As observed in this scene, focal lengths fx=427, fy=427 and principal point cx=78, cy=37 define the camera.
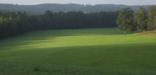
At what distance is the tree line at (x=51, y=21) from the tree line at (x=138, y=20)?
2729 centimetres

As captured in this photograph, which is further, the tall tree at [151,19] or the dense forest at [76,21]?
the tall tree at [151,19]

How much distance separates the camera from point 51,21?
14350 centimetres

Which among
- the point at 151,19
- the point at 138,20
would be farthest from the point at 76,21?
the point at 151,19

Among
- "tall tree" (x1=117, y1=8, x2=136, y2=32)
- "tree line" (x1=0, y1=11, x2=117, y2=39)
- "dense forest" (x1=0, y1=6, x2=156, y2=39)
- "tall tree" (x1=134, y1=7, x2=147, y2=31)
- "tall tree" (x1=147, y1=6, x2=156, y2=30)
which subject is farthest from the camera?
"tall tree" (x1=117, y1=8, x2=136, y2=32)

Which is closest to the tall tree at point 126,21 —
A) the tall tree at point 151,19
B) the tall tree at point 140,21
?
the tall tree at point 140,21

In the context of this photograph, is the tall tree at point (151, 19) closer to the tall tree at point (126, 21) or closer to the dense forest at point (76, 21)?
the dense forest at point (76, 21)

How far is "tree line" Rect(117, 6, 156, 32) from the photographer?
118812 millimetres

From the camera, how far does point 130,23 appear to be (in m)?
124

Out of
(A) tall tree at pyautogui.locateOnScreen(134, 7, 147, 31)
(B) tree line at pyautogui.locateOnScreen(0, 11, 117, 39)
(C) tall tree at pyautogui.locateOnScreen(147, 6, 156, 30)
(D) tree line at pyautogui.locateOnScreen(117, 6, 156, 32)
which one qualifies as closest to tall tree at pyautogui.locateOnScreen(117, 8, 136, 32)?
(D) tree line at pyautogui.locateOnScreen(117, 6, 156, 32)

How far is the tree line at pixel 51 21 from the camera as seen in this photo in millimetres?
109600

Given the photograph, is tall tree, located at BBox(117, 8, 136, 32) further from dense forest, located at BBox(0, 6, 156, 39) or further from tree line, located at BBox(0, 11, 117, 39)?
tree line, located at BBox(0, 11, 117, 39)

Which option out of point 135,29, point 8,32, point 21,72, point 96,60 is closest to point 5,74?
point 21,72

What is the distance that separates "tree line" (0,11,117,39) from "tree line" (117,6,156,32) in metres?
27.3

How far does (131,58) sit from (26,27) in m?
94.2
